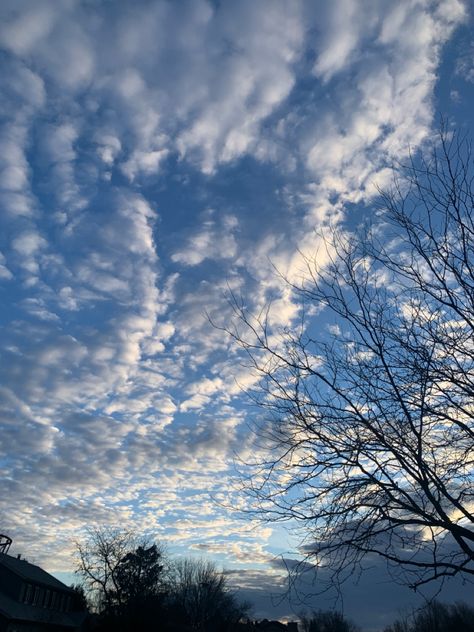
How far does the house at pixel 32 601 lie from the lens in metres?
31.7

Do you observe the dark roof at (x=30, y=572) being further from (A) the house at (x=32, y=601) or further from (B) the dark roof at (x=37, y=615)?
(B) the dark roof at (x=37, y=615)

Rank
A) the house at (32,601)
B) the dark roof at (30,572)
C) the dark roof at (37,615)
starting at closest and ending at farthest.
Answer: the dark roof at (37,615) → the house at (32,601) → the dark roof at (30,572)

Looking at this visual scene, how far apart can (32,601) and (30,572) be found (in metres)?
2.25

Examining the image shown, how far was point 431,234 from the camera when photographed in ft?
21.8

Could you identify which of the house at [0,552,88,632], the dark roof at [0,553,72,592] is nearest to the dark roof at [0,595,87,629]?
the house at [0,552,88,632]

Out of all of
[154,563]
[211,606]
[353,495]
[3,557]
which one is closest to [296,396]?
[353,495]

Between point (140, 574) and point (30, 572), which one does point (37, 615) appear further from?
point (140, 574)

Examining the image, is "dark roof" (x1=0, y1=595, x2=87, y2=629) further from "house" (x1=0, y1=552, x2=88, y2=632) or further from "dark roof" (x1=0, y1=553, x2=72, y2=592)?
"dark roof" (x1=0, y1=553, x2=72, y2=592)

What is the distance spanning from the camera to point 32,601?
35.3m

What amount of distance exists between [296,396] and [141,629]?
41104mm

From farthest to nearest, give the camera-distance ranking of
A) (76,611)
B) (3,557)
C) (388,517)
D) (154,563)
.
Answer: (154,563)
(76,611)
(3,557)
(388,517)

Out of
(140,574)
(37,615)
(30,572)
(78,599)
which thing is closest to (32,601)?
(37,615)

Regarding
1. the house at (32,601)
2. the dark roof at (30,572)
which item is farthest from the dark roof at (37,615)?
the dark roof at (30,572)

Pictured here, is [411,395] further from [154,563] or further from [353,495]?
[154,563]
